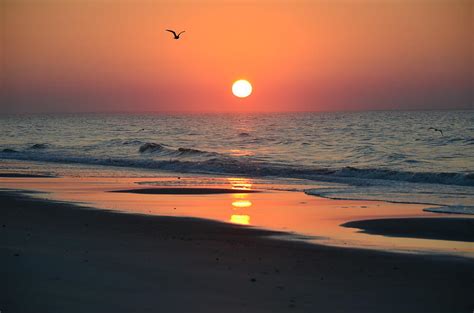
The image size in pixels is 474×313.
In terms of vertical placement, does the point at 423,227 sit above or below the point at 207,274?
below

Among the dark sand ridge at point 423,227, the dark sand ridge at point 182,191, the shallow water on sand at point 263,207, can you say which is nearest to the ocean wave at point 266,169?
the shallow water on sand at point 263,207

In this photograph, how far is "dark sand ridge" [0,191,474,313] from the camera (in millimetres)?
8609

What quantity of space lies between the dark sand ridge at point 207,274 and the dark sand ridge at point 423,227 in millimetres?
2376

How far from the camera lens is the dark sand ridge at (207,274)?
8609mm

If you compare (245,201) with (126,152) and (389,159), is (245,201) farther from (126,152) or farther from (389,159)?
(126,152)

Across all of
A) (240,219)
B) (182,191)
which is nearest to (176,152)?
(182,191)

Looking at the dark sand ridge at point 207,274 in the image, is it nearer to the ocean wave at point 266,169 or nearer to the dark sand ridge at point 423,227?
the dark sand ridge at point 423,227

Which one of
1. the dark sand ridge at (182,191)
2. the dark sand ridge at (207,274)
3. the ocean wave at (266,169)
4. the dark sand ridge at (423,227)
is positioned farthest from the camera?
the ocean wave at (266,169)

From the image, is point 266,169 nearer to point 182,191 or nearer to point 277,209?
point 182,191

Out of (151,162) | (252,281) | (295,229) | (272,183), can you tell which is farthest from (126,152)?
(252,281)

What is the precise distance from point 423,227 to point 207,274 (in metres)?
6.69

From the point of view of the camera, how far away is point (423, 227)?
50.0ft

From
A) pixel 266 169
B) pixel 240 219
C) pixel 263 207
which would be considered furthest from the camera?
pixel 266 169

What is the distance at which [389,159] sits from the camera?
38719mm
